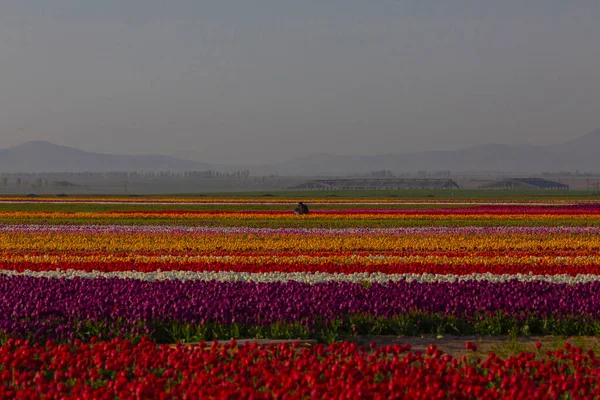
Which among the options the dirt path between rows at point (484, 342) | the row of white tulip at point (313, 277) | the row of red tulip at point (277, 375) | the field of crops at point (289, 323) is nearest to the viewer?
the row of red tulip at point (277, 375)

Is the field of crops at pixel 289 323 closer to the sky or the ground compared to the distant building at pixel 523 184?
closer to the ground

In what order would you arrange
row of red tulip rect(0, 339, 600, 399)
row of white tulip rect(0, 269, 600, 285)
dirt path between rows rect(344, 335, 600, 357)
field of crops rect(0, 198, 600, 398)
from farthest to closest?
row of white tulip rect(0, 269, 600, 285)
dirt path between rows rect(344, 335, 600, 357)
field of crops rect(0, 198, 600, 398)
row of red tulip rect(0, 339, 600, 399)

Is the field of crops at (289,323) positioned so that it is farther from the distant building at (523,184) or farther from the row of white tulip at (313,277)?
the distant building at (523,184)

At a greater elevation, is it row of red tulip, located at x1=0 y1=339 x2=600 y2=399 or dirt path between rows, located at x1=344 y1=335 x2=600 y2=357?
row of red tulip, located at x1=0 y1=339 x2=600 y2=399

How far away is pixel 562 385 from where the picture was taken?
7.98 m

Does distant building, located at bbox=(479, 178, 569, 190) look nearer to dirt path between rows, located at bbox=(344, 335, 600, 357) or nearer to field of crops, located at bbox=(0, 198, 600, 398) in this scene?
field of crops, located at bbox=(0, 198, 600, 398)

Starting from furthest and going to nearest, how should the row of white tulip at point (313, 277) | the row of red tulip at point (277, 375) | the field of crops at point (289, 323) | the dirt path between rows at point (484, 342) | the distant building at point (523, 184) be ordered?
the distant building at point (523, 184), the row of white tulip at point (313, 277), the dirt path between rows at point (484, 342), the field of crops at point (289, 323), the row of red tulip at point (277, 375)

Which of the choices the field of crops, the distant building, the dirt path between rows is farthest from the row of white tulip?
the distant building

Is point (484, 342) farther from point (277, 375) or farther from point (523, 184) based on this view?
point (523, 184)

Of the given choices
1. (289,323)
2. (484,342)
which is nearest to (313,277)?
(289,323)

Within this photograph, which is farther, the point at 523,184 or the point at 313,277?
the point at 523,184

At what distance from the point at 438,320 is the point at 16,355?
6549 mm

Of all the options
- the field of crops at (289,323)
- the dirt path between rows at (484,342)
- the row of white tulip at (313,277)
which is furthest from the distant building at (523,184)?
the dirt path between rows at (484,342)


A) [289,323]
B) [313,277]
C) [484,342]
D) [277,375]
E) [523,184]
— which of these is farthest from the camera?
[523,184]
